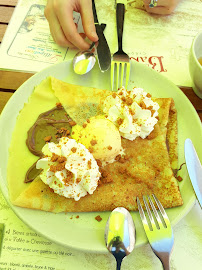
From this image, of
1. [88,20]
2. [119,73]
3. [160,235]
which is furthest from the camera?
[88,20]

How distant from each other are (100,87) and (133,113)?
327 mm

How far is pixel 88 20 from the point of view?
5.19 ft

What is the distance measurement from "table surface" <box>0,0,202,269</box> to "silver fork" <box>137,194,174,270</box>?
10cm

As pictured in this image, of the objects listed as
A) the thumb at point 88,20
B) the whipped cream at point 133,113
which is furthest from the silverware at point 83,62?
the whipped cream at point 133,113

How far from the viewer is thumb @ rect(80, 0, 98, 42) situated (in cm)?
154

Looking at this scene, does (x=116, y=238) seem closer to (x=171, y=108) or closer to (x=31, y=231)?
(x=31, y=231)

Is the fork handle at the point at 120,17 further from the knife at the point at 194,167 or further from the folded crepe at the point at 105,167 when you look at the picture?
the knife at the point at 194,167

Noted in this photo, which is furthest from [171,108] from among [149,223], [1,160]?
[1,160]

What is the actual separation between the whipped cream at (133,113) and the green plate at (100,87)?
18 centimetres

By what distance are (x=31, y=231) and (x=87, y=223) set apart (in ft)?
0.78

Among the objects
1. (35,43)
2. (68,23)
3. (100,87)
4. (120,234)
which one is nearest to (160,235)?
(120,234)

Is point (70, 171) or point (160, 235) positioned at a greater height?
point (70, 171)

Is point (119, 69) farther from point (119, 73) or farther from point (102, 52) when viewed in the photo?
point (102, 52)

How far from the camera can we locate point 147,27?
179 cm
